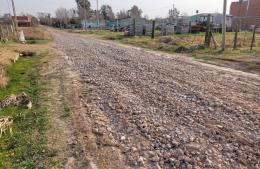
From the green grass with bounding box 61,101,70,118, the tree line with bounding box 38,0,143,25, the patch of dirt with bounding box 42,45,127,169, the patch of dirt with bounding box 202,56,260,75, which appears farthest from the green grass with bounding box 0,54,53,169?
the tree line with bounding box 38,0,143,25

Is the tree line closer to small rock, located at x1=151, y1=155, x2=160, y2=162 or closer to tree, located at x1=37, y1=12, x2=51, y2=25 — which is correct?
tree, located at x1=37, y1=12, x2=51, y2=25

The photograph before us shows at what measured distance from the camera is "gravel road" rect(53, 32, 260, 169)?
3874mm

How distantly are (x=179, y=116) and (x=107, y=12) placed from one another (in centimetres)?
9674

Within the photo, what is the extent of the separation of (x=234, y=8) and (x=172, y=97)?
68.2 m

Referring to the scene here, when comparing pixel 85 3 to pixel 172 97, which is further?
pixel 85 3

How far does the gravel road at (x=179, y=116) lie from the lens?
3874 mm

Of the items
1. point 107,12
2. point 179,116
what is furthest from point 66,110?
point 107,12

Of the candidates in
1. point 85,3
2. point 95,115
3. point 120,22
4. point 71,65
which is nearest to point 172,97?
point 95,115

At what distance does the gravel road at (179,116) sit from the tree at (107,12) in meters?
88.8

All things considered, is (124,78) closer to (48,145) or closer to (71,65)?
(71,65)

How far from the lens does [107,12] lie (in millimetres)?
97625

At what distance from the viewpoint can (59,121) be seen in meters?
5.32

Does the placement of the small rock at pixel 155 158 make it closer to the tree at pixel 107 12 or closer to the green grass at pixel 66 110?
the green grass at pixel 66 110

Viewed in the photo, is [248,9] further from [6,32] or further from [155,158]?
[155,158]
